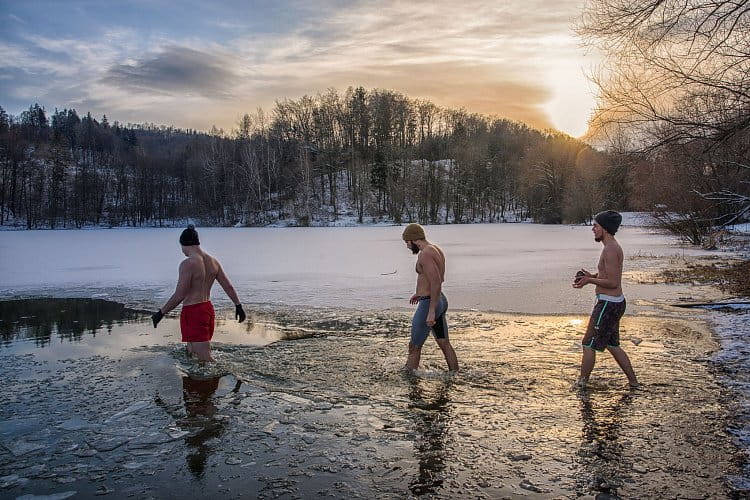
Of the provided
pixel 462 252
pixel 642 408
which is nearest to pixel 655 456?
pixel 642 408

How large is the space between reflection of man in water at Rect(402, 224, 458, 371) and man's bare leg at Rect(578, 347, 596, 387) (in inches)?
56.0

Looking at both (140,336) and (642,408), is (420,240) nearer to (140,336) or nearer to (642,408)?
(642,408)

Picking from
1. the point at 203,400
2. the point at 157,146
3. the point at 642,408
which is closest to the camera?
the point at 642,408

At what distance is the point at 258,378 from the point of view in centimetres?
597

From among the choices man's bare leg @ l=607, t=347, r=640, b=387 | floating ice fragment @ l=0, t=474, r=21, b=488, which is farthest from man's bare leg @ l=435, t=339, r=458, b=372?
floating ice fragment @ l=0, t=474, r=21, b=488

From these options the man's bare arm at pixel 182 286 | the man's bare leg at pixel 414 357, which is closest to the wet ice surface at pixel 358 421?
the man's bare leg at pixel 414 357

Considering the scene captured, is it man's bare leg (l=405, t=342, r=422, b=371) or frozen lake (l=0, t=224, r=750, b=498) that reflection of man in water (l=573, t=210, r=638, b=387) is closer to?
frozen lake (l=0, t=224, r=750, b=498)

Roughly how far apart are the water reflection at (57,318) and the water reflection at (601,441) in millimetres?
7433

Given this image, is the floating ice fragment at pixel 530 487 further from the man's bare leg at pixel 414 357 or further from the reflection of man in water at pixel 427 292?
the man's bare leg at pixel 414 357

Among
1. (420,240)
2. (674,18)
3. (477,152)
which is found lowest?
(420,240)

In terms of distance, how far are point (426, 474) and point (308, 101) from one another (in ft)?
271

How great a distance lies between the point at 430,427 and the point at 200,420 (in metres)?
2.12

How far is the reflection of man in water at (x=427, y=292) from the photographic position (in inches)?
219

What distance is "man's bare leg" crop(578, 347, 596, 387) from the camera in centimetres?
541
